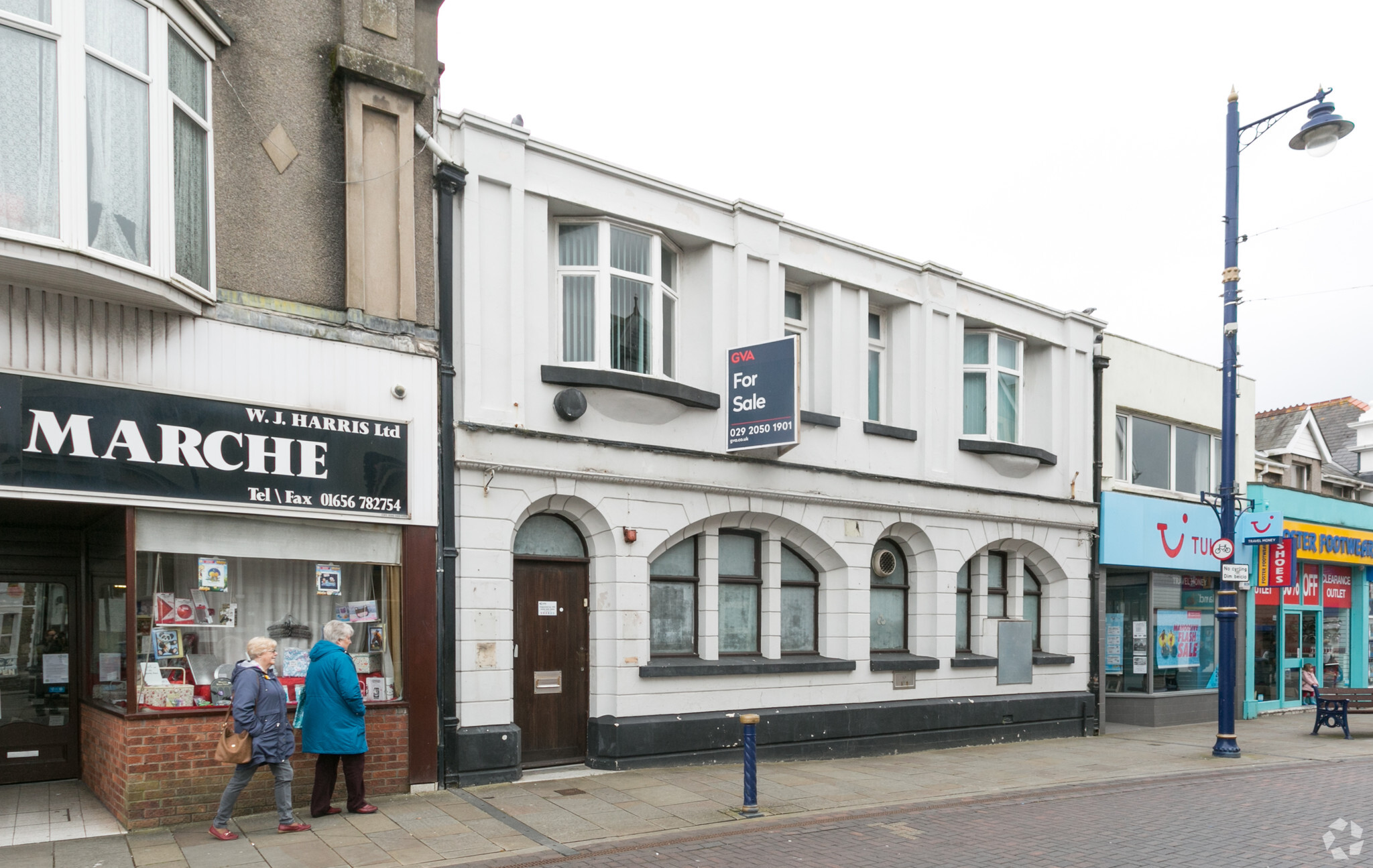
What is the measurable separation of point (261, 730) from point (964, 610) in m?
11.5

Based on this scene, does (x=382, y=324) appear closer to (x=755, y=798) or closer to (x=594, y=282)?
(x=594, y=282)

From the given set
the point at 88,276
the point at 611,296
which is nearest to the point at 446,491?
the point at 611,296

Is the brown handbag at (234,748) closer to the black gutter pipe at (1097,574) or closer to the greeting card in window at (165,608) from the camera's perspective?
the greeting card in window at (165,608)

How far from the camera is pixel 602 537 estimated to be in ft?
40.0

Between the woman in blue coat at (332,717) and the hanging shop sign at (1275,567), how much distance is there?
739 inches

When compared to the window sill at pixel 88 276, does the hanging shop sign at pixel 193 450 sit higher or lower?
lower

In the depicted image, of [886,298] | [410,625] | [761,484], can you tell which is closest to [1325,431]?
[886,298]

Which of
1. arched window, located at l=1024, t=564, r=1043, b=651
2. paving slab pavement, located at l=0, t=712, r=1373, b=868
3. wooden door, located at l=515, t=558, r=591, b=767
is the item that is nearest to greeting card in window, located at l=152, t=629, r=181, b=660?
paving slab pavement, located at l=0, t=712, r=1373, b=868

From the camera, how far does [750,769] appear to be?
989 centimetres

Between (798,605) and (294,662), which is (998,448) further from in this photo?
(294,662)

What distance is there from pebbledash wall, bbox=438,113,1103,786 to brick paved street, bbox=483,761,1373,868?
2955 millimetres

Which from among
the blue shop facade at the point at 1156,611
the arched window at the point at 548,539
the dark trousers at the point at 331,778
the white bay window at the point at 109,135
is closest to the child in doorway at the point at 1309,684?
the blue shop facade at the point at 1156,611

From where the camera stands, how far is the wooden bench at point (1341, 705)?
17.8m

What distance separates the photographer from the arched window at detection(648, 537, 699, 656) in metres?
13.0
